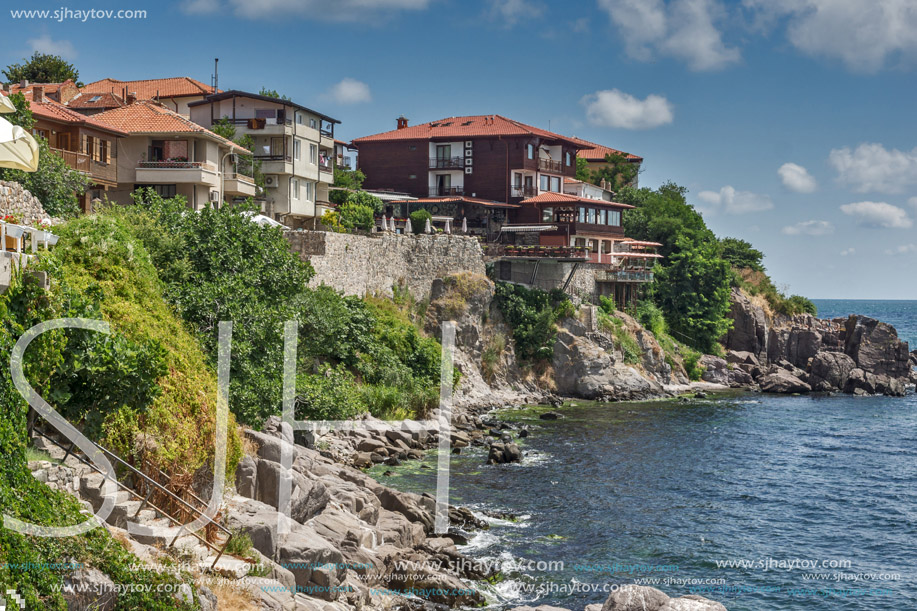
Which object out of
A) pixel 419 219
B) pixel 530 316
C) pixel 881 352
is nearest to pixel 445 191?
pixel 419 219

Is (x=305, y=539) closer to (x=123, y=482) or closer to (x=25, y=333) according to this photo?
(x=123, y=482)

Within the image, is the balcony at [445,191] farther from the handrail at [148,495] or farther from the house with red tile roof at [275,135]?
the handrail at [148,495]

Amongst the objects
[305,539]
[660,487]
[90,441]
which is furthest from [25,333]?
[660,487]

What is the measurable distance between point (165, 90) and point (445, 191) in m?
22.4

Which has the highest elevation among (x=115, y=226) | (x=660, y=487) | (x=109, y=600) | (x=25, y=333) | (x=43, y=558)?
(x=115, y=226)

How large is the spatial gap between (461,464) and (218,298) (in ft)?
38.4

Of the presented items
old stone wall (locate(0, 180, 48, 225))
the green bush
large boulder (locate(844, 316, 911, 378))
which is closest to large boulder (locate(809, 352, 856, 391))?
large boulder (locate(844, 316, 911, 378))

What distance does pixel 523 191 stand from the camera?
68.1 metres

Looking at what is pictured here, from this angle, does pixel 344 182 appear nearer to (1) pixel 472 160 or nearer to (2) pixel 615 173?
(1) pixel 472 160

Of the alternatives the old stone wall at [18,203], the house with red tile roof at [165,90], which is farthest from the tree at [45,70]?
the old stone wall at [18,203]

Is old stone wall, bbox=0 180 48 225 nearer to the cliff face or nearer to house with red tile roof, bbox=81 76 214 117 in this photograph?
house with red tile roof, bbox=81 76 214 117

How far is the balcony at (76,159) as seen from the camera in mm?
36828

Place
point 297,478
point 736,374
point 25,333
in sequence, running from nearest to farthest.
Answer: point 25,333 < point 297,478 < point 736,374

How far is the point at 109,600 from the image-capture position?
12805 millimetres
